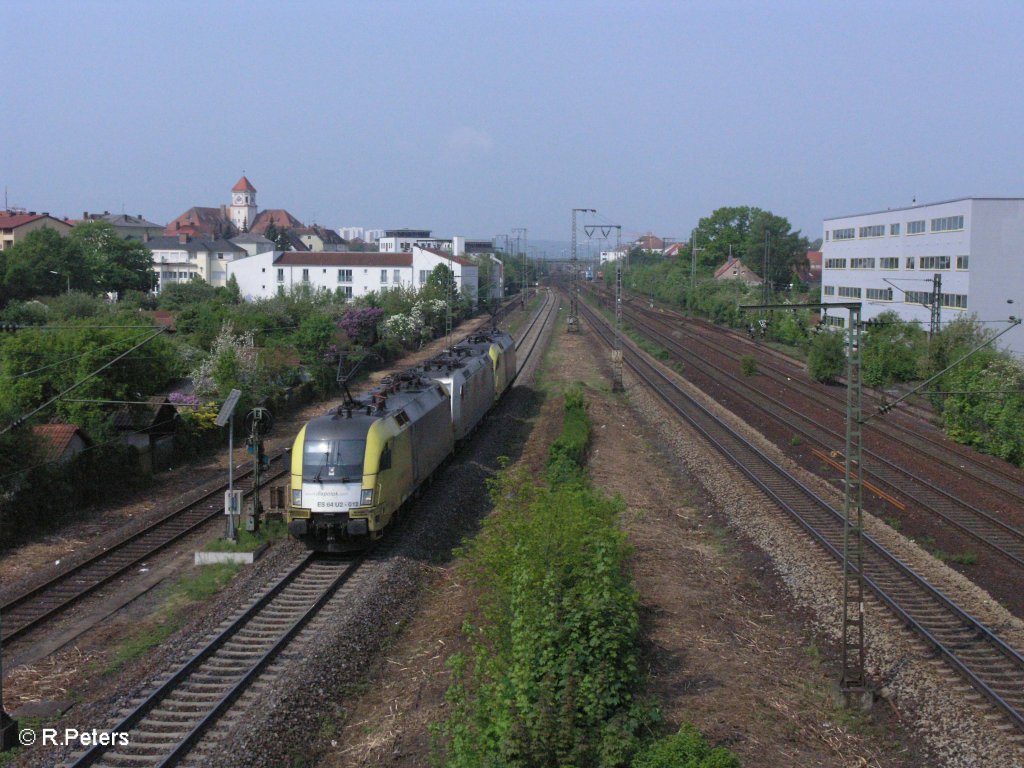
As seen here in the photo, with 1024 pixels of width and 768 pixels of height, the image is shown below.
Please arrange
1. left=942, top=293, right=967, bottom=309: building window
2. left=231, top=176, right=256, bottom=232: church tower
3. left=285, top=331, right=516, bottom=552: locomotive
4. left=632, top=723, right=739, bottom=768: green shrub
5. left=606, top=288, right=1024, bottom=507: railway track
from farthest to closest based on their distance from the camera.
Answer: left=231, top=176, right=256, bottom=232: church tower → left=942, top=293, right=967, bottom=309: building window → left=606, top=288, right=1024, bottom=507: railway track → left=285, top=331, right=516, bottom=552: locomotive → left=632, top=723, right=739, bottom=768: green shrub

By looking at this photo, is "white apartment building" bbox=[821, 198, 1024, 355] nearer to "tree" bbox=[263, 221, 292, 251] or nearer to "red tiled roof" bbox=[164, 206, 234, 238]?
"tree" bbox=[263, 221, 292, 251]

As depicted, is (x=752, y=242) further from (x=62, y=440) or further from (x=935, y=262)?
(x=62, y=440)

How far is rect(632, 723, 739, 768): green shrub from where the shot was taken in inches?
331

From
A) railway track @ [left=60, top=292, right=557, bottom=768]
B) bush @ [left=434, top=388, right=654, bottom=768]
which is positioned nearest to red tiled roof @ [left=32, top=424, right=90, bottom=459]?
railway track @ [left=60, top=292, right=557, bottom=768]

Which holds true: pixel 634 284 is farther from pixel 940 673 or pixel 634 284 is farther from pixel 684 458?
pixel 940 673

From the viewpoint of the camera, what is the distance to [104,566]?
17.5 metres

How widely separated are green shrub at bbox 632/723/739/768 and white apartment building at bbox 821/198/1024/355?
117ft

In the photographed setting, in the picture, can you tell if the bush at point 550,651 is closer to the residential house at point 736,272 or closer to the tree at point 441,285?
the tree at point 441,285

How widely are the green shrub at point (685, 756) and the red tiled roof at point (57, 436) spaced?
1788 cm

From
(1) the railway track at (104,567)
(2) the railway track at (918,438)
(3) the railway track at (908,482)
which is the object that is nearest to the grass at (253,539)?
(1) the railway track at (104,567)

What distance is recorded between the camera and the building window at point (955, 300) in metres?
43.7

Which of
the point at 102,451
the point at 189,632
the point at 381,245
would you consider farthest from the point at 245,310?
the point at 381,245

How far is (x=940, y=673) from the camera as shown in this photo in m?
12.4

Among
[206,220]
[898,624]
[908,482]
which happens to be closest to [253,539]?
[898,624]
